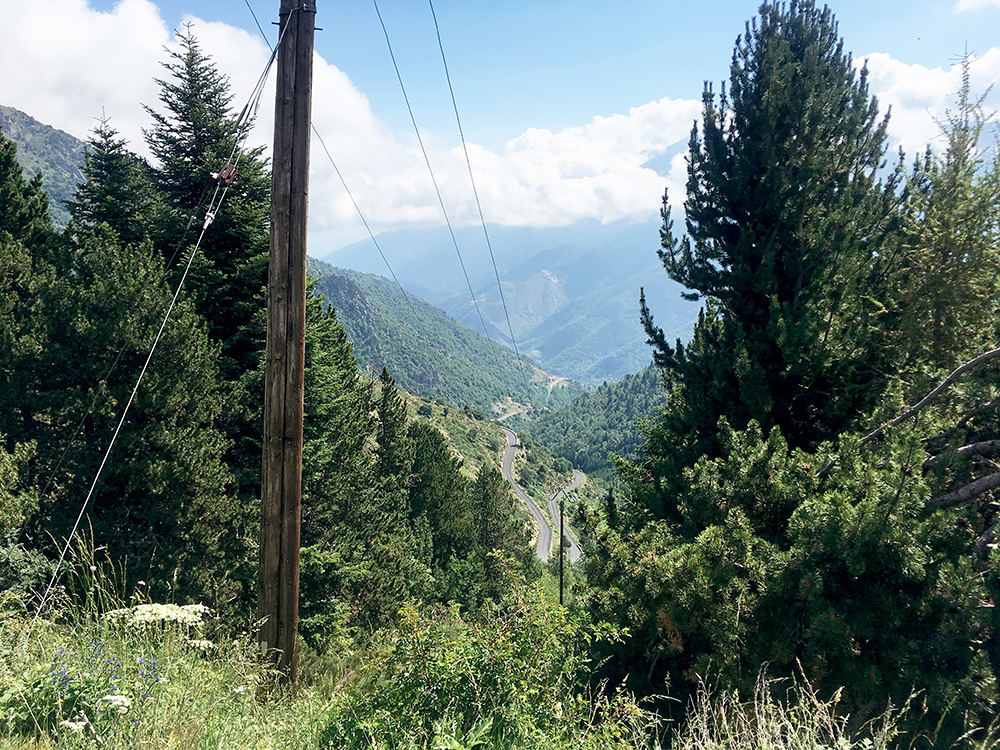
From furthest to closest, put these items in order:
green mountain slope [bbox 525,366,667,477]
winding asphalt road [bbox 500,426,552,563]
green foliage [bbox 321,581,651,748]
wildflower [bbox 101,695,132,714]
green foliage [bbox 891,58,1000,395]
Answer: green mountain slope [bbox 525,366,667,477], winding asphalt road [bbox 500,426,552,563], green foliage [bbox 891,58,1000,395], green foliage [bbox 321,581,651,748], wildflower [bbox 101,695,132,714]

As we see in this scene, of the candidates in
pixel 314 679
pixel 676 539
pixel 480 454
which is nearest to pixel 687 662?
pixel 676 539

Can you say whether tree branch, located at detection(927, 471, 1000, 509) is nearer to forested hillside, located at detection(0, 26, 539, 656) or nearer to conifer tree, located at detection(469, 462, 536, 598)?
forested hillside, located at detection(0, 26, 539, 656)

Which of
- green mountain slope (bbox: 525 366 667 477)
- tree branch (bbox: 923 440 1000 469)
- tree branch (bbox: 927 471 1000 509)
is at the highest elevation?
tree branch (bbox: 923 440 1000 469)

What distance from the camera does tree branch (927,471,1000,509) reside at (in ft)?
15.8

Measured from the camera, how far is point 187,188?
46.6ft

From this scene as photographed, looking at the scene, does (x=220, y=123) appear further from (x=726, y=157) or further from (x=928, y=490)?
(x=928, y=490)

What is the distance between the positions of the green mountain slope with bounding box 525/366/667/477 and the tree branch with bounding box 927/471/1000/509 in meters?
144

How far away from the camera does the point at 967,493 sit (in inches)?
192

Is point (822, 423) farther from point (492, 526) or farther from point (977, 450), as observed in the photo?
point (492, 526)

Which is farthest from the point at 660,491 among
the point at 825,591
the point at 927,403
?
the point at 927,403

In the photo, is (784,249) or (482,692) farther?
(784,249)

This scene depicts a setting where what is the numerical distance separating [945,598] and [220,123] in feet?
58.3

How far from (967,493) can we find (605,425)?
174714 mm

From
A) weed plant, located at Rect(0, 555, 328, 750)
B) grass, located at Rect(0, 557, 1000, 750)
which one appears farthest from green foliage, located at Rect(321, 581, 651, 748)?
weed plant, located at Rect(0, 555, 328, 750)
